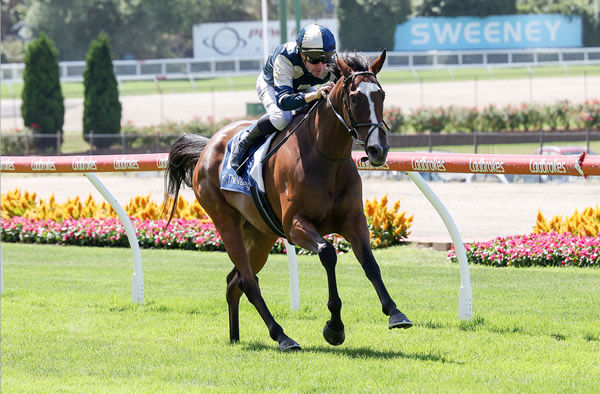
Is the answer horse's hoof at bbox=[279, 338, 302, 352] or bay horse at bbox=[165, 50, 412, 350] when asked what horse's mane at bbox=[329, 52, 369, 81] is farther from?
horse's hoof at bbox=[279, 338, 302, 352]

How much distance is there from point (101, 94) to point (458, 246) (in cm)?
2568

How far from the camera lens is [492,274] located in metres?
8.24

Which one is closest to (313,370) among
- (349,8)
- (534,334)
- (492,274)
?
(534,334)

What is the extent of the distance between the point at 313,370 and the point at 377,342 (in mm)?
773

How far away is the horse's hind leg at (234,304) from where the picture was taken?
5.95 metres

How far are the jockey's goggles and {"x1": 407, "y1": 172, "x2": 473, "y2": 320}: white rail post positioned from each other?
39.3 inches

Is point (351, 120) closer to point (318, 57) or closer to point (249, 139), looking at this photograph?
point (318, 57)

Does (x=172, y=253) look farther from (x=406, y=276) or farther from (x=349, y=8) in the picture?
(x=349, y=8)

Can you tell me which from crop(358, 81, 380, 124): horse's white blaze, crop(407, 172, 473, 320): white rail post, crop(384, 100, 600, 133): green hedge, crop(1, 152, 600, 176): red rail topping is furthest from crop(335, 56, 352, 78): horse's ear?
crop(384, 100, 600, 133): green hedge

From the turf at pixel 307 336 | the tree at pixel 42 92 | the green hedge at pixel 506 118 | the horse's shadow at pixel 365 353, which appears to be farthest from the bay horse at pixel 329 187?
the tree at pixel 42 92

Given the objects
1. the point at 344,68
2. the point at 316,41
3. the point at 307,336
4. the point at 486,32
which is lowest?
the point at 307,336

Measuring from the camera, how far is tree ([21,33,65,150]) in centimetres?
3009

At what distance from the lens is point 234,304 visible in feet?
19.7

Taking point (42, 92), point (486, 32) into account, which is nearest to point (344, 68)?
point (42, 92)
